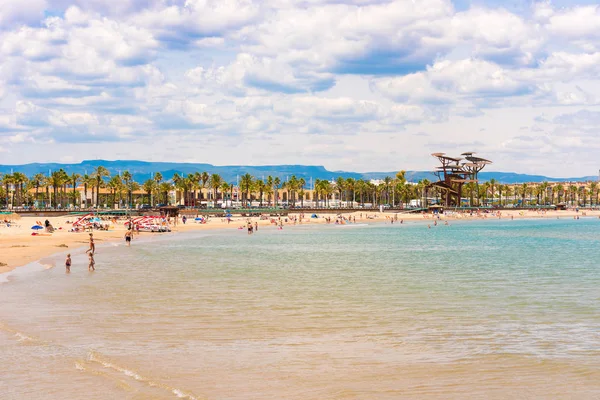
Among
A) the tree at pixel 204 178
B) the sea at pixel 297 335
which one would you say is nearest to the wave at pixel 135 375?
the sea at pixel 297 335

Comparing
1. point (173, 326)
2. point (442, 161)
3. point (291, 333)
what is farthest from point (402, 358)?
point (442, 161)

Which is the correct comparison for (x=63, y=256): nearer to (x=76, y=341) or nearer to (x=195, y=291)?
(x=195, y=291)

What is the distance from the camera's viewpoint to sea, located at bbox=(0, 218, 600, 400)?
13.6m

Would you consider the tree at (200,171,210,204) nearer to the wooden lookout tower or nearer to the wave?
the wooden lookout tower

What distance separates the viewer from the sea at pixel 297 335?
44.6 ft

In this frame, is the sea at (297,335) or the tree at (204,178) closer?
the sea at (297,335)

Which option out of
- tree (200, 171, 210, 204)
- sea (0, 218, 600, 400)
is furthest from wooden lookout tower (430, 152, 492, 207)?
sea (0, 218, 600, 400)

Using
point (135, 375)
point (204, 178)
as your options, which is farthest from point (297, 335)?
point (204, 178)

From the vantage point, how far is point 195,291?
2841 cm

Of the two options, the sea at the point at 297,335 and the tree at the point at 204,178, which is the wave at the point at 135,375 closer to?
the sea at the point at 297,335

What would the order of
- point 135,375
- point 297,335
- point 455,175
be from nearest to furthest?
point 135,375 → point 297,335 → point 455,175

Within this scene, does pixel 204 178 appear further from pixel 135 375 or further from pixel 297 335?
pixel 135 375

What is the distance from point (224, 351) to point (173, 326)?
3821 mm

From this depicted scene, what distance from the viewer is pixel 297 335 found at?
18578 millimetres
